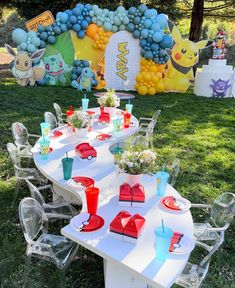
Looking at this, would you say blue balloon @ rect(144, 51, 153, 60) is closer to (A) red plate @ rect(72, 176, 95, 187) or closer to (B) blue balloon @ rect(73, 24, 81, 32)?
(B) blue balloon @ rect(73, 24, 81, 32)

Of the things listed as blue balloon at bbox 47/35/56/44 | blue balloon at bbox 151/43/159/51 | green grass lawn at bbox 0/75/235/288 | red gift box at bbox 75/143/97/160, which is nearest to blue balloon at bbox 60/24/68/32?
blue balloon at bbox 47/35/56/44

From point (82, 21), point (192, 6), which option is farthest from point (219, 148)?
point (192, 6)

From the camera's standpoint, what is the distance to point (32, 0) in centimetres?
1295

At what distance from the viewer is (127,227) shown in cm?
250

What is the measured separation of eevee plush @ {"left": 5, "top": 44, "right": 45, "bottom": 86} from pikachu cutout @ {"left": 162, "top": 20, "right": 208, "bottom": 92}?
397cm

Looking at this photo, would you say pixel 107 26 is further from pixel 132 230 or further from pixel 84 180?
pixel 132 230

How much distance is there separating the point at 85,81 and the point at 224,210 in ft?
26.2

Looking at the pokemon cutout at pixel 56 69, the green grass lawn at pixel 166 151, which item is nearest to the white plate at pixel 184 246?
the green grass lawn at pixel 166 151

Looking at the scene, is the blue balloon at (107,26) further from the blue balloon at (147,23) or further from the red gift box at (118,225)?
the red gift box at (118,225)

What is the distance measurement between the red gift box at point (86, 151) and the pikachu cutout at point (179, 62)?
7.19 metres

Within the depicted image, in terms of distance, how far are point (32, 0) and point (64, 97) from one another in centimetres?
577

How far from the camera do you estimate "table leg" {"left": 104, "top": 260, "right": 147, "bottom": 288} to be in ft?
8.27

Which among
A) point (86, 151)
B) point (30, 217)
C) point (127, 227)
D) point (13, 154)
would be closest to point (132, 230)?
point (127, 227)

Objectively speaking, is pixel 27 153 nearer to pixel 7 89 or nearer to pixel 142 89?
pixel 7 89
